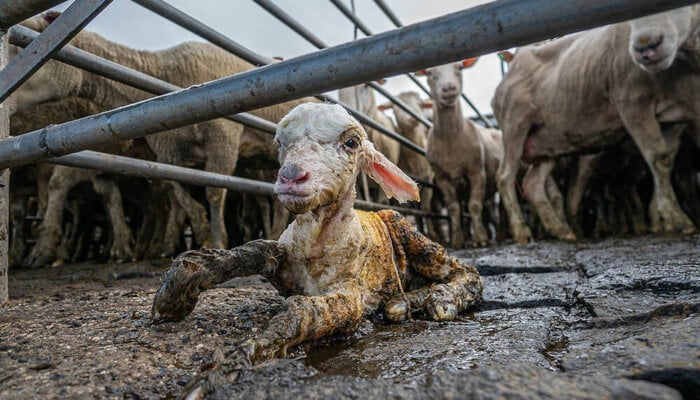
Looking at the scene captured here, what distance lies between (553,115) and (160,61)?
4662mm

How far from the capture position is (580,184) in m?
6.52

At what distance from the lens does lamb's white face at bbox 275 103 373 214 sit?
4.59 feet

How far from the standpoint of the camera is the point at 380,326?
1653 mm

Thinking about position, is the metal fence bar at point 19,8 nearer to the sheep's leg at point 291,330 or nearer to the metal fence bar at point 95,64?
the metal fence bar at point 95,64

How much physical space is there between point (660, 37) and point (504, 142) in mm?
2836

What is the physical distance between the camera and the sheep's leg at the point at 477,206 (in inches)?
251

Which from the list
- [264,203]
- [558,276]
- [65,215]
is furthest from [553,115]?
[65,215]

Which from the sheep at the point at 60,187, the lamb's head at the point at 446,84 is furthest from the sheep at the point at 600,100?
the sheep at the point at 60,187

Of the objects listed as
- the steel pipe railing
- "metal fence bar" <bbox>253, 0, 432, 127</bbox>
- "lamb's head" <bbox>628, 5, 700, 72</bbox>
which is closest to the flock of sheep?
"lamb's head" <bbox>628, 5, 700, 72</bbox>

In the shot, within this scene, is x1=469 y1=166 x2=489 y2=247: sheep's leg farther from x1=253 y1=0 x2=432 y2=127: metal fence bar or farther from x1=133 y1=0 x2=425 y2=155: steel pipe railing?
x1=133 y1=0 x2=425 y2=155: steel pipe railing

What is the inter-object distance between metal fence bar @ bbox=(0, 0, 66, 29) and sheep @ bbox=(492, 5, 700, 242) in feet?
13.2

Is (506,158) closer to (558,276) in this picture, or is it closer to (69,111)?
(558,276)

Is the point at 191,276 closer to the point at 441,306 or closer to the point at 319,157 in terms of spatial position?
the point at 319,157

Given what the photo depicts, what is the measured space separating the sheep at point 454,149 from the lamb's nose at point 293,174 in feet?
16.4
